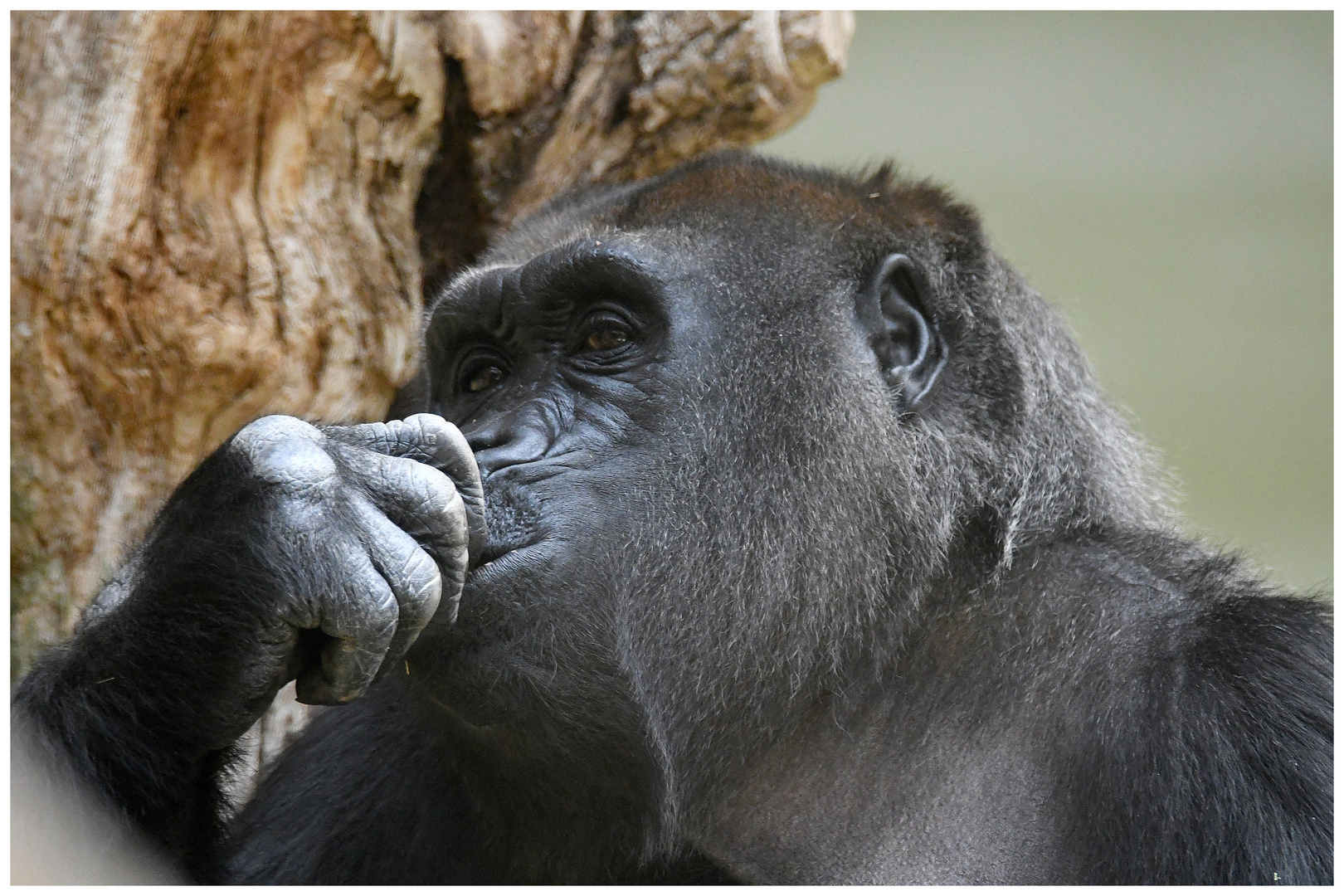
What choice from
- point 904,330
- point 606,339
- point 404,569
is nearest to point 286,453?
point 404,569

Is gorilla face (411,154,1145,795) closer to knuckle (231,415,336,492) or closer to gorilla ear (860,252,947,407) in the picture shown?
gorilla ear (860,252,947,407)

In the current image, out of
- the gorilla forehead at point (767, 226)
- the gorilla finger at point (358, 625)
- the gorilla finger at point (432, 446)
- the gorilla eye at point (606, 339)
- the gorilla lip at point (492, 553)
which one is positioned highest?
the gorilla forehead at point (767, 226)

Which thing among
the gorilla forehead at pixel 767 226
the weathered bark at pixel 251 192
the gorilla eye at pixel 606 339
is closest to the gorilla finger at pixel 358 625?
the gorilla eye at pixel 606 339

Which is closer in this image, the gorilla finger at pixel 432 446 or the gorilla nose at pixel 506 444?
the gorilla finger at pixel 432 446

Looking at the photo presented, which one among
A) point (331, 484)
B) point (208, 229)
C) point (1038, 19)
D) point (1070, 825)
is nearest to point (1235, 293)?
point (1038, 19)

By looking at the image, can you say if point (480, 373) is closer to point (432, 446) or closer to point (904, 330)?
point (432, 446)

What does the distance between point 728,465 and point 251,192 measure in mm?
1665

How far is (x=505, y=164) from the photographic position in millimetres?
4133

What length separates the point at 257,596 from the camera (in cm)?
229

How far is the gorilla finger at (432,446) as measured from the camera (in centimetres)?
238

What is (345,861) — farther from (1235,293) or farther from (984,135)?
(1235,293)

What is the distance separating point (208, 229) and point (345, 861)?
164 cm

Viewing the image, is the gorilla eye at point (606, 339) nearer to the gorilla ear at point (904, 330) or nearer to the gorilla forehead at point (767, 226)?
the gorilla forehead at point (767, 226)

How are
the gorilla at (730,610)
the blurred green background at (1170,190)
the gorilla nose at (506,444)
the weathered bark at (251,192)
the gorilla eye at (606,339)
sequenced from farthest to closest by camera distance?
1. the blurred green background at (1170,190)
2. the weathered bark at (251,192)
3. the gorilla eye at (606,339)
4. the gorilla nose at (506,444)
5. the gorilla at (730,610)
